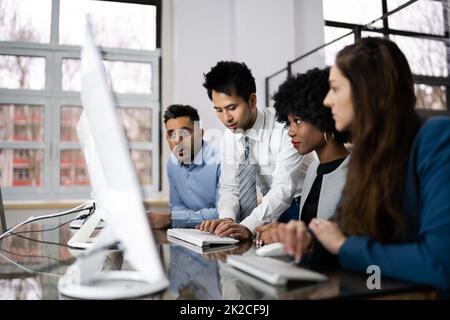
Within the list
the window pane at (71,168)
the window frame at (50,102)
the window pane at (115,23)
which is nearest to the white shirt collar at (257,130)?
the window frame at (50,102)

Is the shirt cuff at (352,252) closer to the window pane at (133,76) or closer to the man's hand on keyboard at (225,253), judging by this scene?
the man's hand on keyboard at (225,253)

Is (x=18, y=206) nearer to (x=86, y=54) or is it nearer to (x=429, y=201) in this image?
(x=86, y=54)

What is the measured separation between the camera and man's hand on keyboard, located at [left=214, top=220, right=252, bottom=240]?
4.14 ft

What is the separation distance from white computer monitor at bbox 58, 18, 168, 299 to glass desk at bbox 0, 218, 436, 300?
0.16ft

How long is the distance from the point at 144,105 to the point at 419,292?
4.00 m

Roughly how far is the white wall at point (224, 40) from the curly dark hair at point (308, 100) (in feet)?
7.52

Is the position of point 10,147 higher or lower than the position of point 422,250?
higher

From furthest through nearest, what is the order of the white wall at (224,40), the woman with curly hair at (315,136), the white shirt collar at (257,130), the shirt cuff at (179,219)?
the white wall at (224,40) → the white shirt collar at (257,130) → the shirt cuff at (179,219) → the woman with curly hair at (315,136)

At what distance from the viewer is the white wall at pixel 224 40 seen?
4.03m

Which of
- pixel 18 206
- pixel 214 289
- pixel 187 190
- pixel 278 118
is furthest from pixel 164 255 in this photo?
pixel 18 206

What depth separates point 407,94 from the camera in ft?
2.65

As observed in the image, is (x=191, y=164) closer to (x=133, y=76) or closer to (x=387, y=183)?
(x=387, y=183)

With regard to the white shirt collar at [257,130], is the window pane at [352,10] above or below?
above

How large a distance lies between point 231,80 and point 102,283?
1304 millimetres
